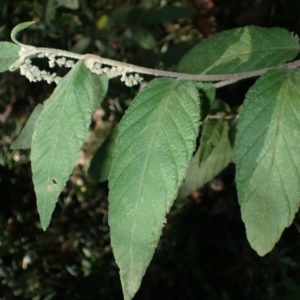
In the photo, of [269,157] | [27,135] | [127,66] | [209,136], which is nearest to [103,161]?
[27,135]

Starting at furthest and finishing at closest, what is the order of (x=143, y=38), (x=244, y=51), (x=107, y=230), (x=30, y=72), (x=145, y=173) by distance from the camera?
(x=107, y=230) → (x=143, y=38) → (x=244, y=51) → (x=30, y=72) → (x=145, y=173)

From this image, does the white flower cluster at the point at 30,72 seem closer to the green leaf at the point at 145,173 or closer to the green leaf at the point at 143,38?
the green leaf at the point at 145,173

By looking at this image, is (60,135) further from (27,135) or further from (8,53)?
(27,135)

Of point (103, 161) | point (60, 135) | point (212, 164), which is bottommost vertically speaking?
point (212, 164)

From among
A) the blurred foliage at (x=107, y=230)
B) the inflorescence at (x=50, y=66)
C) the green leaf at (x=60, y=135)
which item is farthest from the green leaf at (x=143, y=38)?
the green leaf at (x=60, y=135)

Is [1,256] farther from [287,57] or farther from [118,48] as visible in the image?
[287,57]

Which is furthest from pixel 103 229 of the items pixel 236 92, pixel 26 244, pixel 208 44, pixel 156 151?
pixel 156 151
